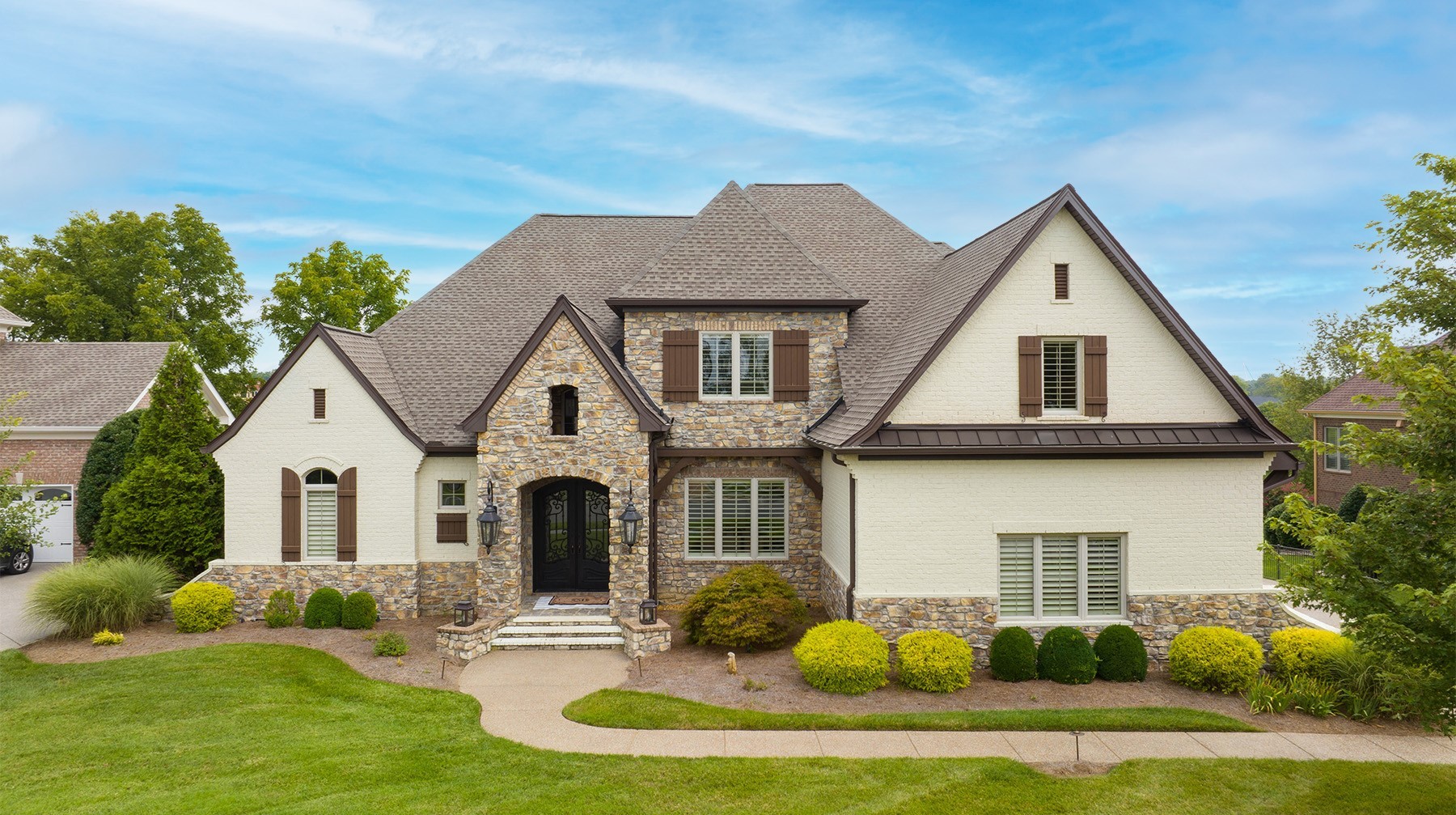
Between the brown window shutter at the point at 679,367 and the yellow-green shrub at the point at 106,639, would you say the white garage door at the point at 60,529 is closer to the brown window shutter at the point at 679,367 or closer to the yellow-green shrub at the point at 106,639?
the yellow-green shrub at the point at 106,639

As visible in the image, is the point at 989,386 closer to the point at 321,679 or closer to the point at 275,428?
the point at 321,679

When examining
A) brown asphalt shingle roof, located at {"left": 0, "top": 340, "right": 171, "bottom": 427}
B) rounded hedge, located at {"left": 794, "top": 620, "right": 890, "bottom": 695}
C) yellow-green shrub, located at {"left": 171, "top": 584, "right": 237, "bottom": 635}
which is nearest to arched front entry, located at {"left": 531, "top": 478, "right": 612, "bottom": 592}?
rounded hedge, located at {"left": 794, "top": 620, "right": 890, "bottom": 695}

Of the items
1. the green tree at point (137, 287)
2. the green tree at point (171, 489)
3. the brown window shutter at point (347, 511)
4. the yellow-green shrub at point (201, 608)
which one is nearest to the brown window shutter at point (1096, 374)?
the brown window shutter at point (347, 511)

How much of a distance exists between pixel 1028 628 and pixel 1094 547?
189cm

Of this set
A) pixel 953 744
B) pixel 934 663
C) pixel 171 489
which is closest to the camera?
pixel 953 744

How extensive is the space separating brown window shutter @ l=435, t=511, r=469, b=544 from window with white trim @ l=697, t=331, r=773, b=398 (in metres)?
6.05

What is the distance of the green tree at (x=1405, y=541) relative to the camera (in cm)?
704

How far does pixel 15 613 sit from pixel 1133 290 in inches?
977

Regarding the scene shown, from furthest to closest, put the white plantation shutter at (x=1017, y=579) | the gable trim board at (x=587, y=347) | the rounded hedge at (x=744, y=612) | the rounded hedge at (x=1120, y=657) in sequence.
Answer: the gable trim board at (x=587, y=347) < the rounded hedge at (x=744, y=612) < the white plantation shutter at (x=1017, y=579) < the rounded hedge at (x=1120, y=657)

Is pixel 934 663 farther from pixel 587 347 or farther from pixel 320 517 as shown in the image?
pixel 320 517

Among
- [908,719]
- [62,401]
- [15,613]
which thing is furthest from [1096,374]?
[62,401]

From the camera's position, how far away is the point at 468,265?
19.7 metres

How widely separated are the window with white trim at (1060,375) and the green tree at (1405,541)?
5.06m

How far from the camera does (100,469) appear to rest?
21.0 meters
